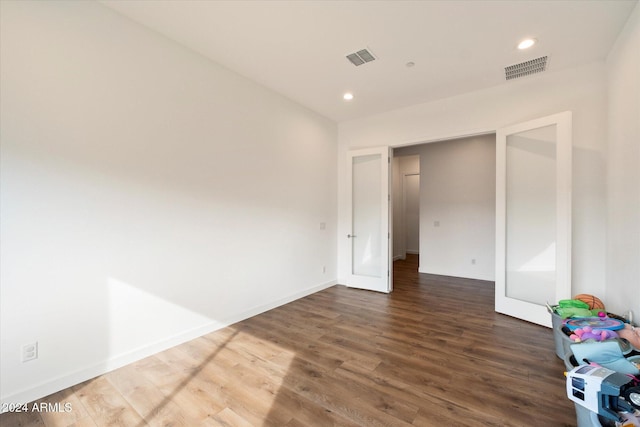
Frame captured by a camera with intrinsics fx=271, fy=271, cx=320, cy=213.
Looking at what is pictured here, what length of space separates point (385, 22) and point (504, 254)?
3191mm

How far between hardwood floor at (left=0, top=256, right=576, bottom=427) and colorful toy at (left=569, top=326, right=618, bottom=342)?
460mm

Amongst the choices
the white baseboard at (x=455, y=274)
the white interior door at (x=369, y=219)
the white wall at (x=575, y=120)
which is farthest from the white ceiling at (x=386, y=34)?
the white baseboard at (x=455, y=274)

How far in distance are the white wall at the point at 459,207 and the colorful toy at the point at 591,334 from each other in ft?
12.4

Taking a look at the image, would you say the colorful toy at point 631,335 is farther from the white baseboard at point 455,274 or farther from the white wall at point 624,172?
the white baseboard at point 455,274

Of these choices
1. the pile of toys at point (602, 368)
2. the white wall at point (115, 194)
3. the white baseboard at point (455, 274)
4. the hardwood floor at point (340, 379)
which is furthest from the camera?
the white baseboard at point (455, 274)

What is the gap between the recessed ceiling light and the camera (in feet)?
9.05

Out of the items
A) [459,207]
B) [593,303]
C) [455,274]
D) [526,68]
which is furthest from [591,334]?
[459,207]

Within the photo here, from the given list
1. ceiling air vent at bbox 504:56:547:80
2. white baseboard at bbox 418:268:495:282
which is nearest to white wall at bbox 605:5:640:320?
ceiling air vent at bbox 504:56:547:80

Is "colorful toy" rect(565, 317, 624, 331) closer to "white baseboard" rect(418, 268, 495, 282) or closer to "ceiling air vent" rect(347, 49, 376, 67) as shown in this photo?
"ceiling air vent" rect(347, 49, 376, 67)

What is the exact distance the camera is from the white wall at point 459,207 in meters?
5.56

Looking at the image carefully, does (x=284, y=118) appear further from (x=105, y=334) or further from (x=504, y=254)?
(x=504, y=254)

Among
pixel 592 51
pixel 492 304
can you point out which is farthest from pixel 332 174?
pixel 592 51

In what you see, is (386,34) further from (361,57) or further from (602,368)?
(602,368)

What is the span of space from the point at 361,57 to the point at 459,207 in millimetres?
4160
